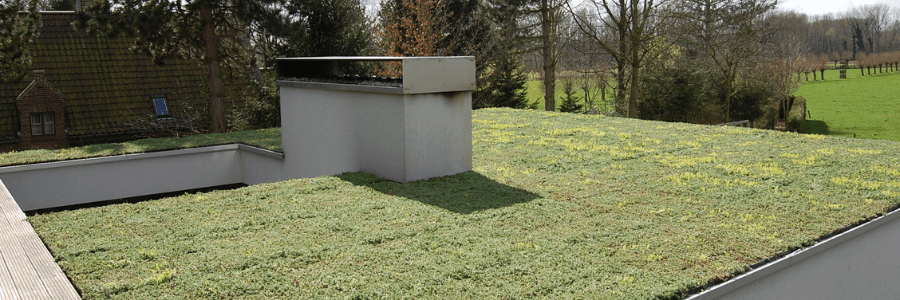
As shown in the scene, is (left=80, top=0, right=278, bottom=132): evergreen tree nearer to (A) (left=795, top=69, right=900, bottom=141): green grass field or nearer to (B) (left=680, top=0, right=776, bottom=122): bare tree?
(B) (left=680, top=0, right=776, bottom=122): bare tree

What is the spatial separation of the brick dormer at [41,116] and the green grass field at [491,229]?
14.4 meters

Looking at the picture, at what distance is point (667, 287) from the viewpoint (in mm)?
3391

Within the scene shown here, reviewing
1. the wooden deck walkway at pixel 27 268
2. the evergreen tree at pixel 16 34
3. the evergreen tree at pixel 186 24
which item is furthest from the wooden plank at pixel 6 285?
the evergreen tree at pixel 16 34

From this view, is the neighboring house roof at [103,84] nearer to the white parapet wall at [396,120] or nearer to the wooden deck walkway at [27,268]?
the white parapet wall at [396,120]

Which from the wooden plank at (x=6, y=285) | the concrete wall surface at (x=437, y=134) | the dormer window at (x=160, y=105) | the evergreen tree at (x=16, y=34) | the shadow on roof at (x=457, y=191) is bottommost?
the wooden plank at (x=6, y=285)

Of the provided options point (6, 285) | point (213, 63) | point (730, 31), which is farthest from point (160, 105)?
point (730, 31)

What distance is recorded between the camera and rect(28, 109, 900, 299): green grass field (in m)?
3.50

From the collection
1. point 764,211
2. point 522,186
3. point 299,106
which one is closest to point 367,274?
point 522,186

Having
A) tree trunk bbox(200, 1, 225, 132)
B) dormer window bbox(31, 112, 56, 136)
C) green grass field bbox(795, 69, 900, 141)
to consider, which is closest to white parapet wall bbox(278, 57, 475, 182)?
tree trunk bbox(200, 1, 225, 132)

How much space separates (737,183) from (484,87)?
17437mm

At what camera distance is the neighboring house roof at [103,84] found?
17.8 metres

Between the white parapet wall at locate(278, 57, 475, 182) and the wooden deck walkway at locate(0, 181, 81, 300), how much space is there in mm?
3163

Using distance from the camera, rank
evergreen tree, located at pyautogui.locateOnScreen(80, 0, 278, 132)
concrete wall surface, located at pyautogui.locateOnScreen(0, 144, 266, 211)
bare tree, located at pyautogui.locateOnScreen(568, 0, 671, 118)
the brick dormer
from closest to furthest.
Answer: concrete wall surface, located at pyautogui.locateOnScreen(0, 144, 266, 211)
evergreen tree, located at pyautogui.locateOnScreen(80, 0, 278, 132)
the brick dormer
bare tree, located at pyautogui.locateOnScreen(568, 0, 671, 118)

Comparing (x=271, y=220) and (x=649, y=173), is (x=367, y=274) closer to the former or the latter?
(x=271, y=220)
